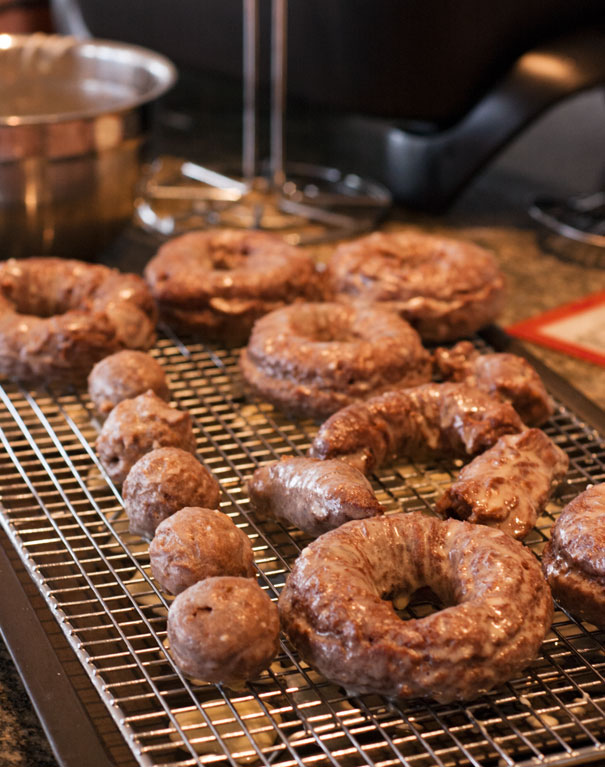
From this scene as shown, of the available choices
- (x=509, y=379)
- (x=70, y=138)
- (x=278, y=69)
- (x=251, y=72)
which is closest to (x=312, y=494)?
(x=509, y=379)

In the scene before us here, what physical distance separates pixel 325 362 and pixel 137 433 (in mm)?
417

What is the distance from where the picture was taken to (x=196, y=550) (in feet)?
4.80

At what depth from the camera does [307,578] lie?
1.41 metres

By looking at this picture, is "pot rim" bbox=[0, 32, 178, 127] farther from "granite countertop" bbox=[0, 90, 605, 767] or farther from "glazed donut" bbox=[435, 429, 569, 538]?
"glazed donut" bbox=[435, 429, 569, 538]

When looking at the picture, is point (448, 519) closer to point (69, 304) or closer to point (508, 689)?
point (508, 689)

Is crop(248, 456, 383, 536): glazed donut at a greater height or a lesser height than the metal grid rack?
greater

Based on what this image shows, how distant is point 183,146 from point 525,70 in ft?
4.91

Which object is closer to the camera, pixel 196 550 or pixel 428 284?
pixel 196 550

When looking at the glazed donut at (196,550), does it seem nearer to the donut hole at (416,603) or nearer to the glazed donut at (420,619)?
the glazed donut at (420,619)

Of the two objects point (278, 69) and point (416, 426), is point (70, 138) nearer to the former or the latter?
point (278, 69)

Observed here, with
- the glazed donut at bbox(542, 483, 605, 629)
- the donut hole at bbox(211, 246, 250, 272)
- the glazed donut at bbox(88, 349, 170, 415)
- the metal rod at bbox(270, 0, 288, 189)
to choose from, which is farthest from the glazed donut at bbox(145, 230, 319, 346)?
the glazed donut at bbox(542, 483, 605, 629)

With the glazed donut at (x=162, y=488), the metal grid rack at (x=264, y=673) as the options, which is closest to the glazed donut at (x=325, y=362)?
the metal grid rack at (x=264, y=673)

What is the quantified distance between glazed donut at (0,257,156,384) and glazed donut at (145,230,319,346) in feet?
0.23

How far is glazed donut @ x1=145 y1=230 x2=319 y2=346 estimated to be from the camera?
229 centimetres
